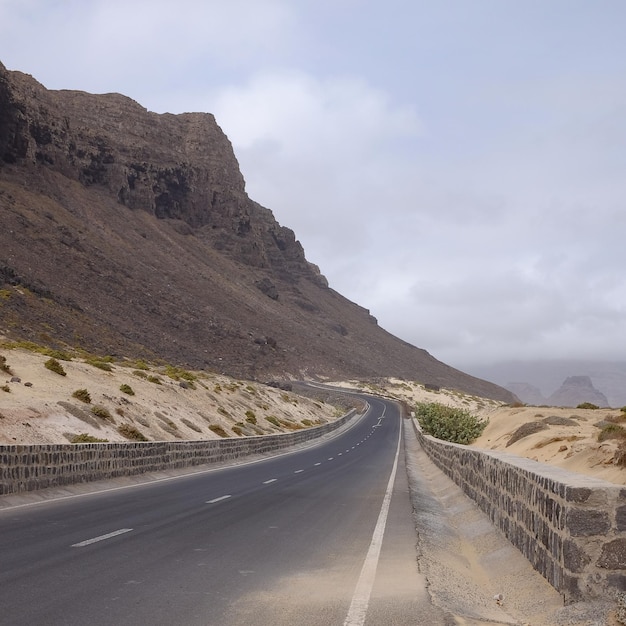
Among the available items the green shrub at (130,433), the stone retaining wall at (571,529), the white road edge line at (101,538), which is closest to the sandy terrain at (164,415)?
the green shrub at (130,433)

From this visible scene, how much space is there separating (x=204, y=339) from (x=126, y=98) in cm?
7821

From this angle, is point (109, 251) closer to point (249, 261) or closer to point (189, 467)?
point (249, 261)

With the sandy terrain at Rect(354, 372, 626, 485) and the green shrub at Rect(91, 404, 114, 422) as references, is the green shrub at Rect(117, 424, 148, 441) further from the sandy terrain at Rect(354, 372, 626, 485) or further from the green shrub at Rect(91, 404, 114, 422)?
the sandy terrain at Rect(354, 372, 626, 485)

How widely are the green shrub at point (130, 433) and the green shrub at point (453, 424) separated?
16.9 meters

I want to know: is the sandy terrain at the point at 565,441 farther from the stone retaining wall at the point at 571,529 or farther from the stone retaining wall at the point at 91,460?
the stone retaining wall at the point at 91,460

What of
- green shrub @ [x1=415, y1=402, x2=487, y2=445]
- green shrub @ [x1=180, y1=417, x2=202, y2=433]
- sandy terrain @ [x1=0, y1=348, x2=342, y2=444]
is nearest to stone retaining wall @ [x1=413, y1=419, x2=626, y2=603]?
sandy terrain @ [x1=0, y1=348, x2=342, y2=444]

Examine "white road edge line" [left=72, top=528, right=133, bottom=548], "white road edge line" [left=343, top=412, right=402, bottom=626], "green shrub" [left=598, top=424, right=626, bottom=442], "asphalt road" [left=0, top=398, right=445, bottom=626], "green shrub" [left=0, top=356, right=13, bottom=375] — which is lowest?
"white road edge line" [left=72, top=528, right=133, bottom=548]

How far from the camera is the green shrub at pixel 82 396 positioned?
36.4 metres

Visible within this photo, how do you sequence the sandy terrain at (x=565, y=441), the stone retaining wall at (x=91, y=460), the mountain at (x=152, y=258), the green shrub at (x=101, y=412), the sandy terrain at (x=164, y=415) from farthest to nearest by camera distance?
the mountain at (x=152, y=258), the green shrub at (x=101, y=412), the sandy terrain at (x=164, y=415), the stone retaining wall at (x=91, y=460), the sandy terrain at (x=565, y=441)

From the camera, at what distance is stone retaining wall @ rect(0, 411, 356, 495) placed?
17078 mm

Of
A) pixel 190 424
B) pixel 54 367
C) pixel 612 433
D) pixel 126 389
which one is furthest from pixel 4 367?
pixel 612 433

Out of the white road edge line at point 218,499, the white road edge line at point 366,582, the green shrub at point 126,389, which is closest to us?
the white road edge line at point 366,582

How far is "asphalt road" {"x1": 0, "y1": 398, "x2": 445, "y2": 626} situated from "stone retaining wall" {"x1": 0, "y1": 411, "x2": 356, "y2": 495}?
4.03ft

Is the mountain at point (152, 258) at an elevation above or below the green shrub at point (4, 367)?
above
